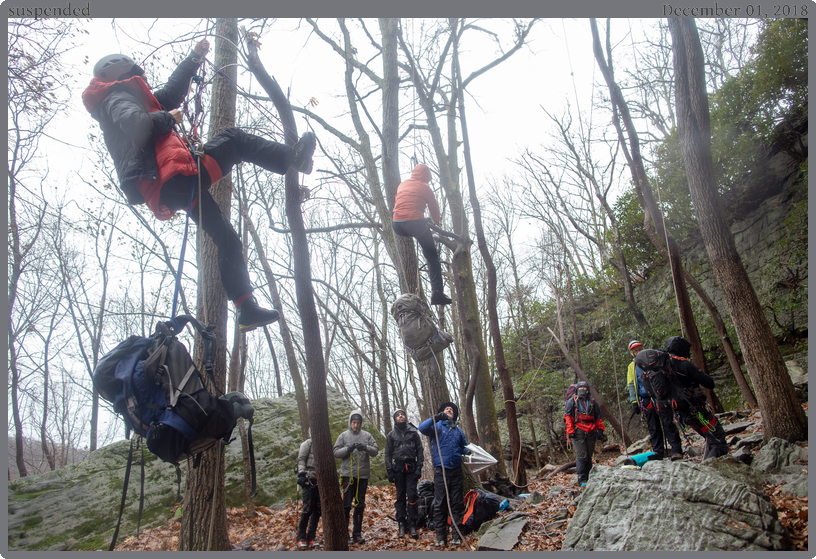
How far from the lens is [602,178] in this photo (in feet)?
50.4

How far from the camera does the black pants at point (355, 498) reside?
6438 millimetres

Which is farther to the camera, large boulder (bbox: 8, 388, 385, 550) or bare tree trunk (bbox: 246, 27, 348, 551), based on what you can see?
large boulder (bbox: 8, 388, 385, 550)

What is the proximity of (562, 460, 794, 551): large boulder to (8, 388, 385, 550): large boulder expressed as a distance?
6859 millimetres

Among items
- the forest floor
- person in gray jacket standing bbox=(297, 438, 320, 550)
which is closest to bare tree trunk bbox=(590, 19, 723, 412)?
the forest floor

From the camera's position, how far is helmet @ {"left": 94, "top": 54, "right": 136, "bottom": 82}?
2854 mm

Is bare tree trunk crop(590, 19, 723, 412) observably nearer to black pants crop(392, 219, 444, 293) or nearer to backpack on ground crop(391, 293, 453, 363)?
black pants crop(392, 219, 444, 293)

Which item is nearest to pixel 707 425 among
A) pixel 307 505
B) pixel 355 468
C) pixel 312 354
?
pixel 355 468

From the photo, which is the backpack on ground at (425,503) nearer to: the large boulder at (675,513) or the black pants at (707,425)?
the large boulder at (675,513)

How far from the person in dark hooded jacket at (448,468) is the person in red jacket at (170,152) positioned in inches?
130

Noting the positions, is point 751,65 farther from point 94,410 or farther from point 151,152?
point 94,410

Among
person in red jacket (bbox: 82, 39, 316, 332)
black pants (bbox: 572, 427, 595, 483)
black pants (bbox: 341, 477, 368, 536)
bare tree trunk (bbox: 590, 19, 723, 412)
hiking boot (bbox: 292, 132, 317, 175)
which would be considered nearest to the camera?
person in red jacket (bbox: 82, 39, 316, 332)

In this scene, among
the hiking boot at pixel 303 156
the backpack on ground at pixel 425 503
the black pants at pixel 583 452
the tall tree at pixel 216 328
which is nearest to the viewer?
the hiking boot at pixel 303 156

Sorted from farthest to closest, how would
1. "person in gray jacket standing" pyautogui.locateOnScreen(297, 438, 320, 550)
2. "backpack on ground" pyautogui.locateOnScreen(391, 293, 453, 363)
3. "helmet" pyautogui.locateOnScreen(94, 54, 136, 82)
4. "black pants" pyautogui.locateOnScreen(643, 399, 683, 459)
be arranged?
"person in gray jacket standing" pyautogui.locateOnScreen(297, 438, 320, 550) → "black pants" pyautogui.locateOnScreen(643, 399, 683, 459) → "backpack on ground" pyautogui.locateOnScreen(391, 293, 453, 363) → "helmet" pyautogui.locateOnScreen(94, 54, 136, 82)

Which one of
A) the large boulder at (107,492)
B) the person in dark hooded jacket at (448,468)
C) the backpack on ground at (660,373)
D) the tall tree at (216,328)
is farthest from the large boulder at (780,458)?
the large boulder at (107,492)
